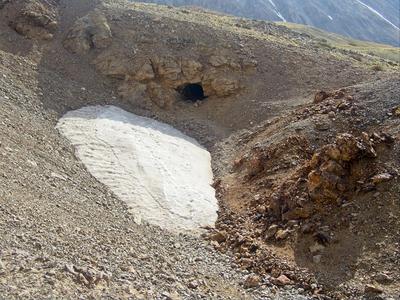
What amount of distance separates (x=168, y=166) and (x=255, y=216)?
4.93 meters

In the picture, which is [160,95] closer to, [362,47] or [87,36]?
[87,36]

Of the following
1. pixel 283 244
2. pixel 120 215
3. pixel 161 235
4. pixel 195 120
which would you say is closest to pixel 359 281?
pixel 283 244

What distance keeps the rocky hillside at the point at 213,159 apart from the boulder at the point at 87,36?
0.24 feet

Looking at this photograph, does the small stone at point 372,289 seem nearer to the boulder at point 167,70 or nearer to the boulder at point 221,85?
the boulder at point 221,85

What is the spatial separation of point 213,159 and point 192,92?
6.81 metres

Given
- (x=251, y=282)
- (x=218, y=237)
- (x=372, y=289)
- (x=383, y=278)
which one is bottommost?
(x=218, y=237)

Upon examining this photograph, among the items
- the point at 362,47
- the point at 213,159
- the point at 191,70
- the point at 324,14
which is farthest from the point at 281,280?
the point at 324,14

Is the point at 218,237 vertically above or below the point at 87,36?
above

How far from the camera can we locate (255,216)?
16.2m

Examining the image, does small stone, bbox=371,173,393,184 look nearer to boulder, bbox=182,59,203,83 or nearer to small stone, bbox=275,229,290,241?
small stone, bbox=275,229,290,241

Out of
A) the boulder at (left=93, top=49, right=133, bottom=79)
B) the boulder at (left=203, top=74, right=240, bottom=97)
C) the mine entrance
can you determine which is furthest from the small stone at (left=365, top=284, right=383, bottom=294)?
the boulder at (left=93, top=49, right=133, bottom=79)

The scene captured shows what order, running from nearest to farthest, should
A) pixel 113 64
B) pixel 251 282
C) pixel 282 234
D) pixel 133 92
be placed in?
1. pixel 251 282
2. pixel 282 234
3. pixel 133 92
4. pixel 113 64

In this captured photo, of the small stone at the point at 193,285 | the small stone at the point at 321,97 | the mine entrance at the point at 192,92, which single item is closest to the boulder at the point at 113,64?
the mine entrance at the point at 192,92

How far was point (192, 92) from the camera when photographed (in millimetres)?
27688
